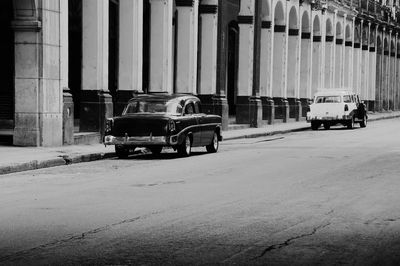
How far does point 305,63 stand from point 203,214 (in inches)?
1580

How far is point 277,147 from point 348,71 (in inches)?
1445

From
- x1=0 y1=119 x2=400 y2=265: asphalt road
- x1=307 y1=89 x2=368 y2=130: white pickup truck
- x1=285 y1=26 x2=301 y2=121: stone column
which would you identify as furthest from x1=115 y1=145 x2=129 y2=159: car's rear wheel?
x1=285 y1=26 x2=301 y2=121: stone column

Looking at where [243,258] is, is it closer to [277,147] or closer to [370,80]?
[277,147]

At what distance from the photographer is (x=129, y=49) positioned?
28.4 meters

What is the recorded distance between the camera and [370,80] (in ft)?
224

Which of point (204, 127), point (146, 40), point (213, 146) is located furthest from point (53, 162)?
point (146, 40)

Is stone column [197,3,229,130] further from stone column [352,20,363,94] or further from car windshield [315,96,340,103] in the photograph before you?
stone column [352,20,363,94]

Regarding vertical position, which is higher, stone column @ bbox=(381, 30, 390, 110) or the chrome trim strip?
stone column @ bbox=(381, 30, 390, 110)

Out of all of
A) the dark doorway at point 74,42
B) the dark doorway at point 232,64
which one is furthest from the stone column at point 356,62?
the dark doorway at point 74,42

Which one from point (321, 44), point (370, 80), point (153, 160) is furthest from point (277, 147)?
point (370, 80)

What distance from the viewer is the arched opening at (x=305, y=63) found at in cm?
4956

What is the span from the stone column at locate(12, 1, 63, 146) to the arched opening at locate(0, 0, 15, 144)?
3.06 meters

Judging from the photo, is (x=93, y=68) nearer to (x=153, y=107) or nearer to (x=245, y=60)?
(x=153, y=107)

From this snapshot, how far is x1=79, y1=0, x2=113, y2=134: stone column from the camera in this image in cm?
2589
